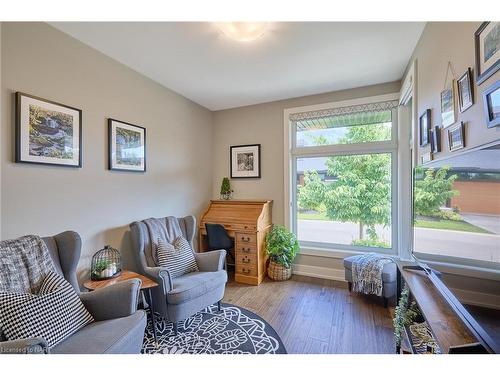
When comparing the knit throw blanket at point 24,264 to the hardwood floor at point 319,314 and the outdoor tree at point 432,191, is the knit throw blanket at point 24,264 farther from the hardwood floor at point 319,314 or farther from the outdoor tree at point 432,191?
the outdoor tree at point 432,191

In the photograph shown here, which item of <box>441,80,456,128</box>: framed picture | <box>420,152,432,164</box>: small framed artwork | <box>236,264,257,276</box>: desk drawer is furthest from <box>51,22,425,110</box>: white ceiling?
<box>236,264,257,276</box>: desk drawer

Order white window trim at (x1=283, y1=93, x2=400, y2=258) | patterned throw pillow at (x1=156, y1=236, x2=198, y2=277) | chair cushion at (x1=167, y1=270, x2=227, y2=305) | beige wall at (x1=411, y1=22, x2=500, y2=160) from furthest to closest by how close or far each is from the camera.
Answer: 1. white window trim at (x1=283, y1=93, x2=400, y2=258)
2. patterned throw pillow at (x1=156, y1=236, x2=198, y2=277)
3. chair cushion at (x1=167, y1=270, x2=227, y2=305)
4. beige wall at (x1=411, y1=22, x2=500, y2=160)

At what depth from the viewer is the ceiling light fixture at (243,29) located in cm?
172

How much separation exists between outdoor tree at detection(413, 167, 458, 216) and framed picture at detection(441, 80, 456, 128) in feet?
1.02

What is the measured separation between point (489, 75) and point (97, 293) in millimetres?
2431

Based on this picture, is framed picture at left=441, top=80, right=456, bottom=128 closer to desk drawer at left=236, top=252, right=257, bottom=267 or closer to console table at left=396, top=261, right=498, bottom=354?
console table at left=396, top=261, right=498, bottom=354

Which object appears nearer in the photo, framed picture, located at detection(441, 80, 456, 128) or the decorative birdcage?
framed picture, located at detection(441, 80, 456, 128)

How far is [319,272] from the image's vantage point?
3.28 meters

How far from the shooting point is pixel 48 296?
1305 mm

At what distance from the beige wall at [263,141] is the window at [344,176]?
17 cm

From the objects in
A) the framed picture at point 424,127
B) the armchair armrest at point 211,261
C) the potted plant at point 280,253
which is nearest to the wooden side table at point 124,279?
the armchair armrest at point 211,261

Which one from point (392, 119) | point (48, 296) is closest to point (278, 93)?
point (392, 119)

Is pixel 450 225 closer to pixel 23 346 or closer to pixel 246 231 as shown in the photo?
pixel 23 346

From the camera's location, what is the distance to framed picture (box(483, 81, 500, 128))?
2.91 feet
